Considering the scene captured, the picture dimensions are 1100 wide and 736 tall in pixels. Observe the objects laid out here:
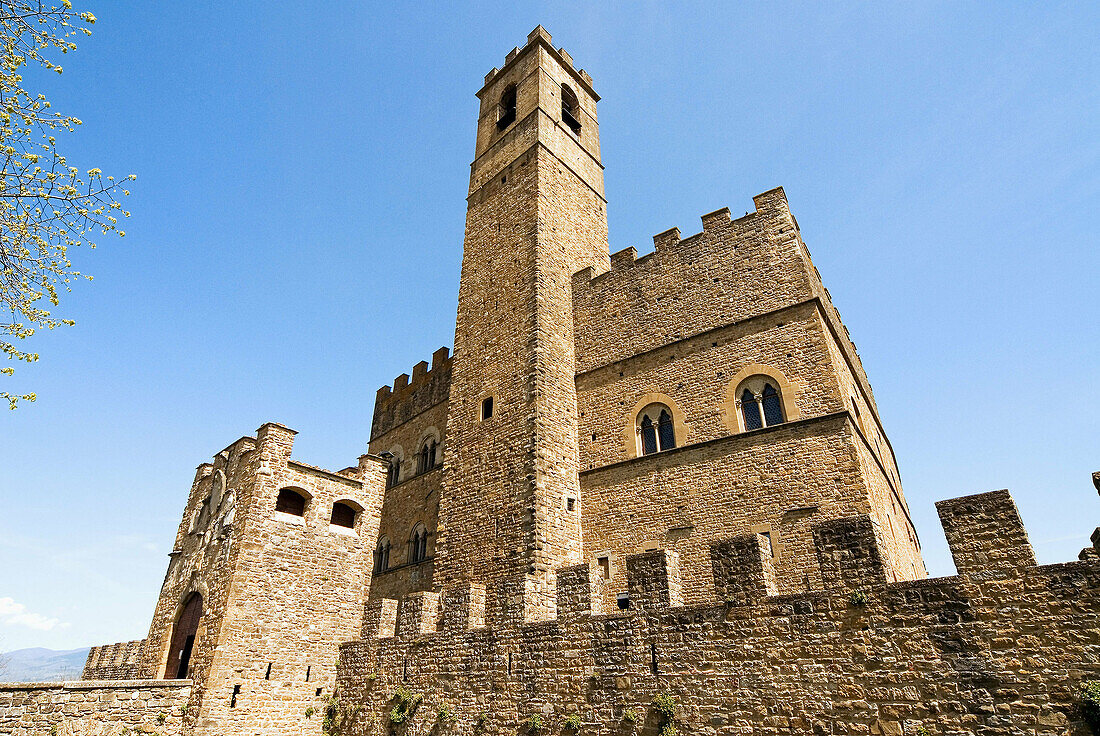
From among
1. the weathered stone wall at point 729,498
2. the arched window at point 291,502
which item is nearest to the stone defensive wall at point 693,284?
the weathered stone wall at point 729,498

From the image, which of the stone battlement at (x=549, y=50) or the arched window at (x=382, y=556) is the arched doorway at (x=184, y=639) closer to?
the arched window at (x=382, y=556)

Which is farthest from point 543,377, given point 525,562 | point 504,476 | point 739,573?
point 739,573

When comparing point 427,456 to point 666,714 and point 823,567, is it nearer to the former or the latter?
point 666,714

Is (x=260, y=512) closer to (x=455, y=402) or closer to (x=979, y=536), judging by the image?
(x=455, y=402)

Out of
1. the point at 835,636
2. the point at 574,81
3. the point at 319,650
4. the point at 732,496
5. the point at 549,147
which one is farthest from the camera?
the point at 574,81

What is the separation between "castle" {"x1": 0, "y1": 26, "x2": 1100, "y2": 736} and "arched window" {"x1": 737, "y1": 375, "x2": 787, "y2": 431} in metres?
0.06

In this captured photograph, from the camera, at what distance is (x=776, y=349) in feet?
44.9

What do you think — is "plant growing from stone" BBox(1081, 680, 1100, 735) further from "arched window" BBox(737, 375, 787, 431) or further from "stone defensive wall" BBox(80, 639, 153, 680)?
"stone defensive wall" BBox(80, 639, 153, 680)

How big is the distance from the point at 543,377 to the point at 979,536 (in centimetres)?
991

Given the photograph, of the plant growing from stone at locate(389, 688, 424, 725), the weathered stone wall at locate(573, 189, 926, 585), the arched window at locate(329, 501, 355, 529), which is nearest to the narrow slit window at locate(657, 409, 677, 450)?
the weathered stone wall at locate(573, 189, 926, 585)

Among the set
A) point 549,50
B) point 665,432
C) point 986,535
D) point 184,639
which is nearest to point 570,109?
point 549,50

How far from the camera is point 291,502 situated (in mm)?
16109

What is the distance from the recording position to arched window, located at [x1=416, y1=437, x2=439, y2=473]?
20.5 metres

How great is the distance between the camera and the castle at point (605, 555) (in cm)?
771
